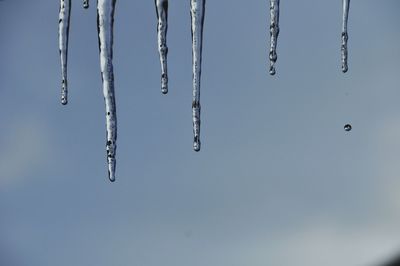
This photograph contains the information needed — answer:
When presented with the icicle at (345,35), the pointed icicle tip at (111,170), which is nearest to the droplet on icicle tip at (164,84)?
the pointed icicle tip at (111,170)

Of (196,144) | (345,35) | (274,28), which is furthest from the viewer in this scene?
(345,35)

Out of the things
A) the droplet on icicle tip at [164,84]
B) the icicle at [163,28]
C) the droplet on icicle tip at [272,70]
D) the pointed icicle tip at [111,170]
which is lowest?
the pointed icicle tip at [111,170]

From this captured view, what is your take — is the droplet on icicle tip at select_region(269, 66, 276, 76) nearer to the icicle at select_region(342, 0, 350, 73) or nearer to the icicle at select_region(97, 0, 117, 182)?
the icicle at select_region(342, 0, 350, 73)

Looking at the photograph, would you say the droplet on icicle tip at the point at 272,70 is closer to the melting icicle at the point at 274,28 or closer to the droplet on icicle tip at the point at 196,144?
the melting icicle at the point at 274,28

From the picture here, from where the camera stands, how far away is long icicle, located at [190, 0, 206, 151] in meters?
1.98

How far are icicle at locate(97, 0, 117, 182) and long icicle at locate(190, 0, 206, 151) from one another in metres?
0.27

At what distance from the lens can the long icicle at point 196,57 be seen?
1.98 m

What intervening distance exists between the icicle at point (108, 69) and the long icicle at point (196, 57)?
27 cm

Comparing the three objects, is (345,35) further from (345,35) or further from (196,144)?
(196,144)

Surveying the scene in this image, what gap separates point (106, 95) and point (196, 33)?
1.21 feet

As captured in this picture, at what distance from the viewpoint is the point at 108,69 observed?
202 centimetres

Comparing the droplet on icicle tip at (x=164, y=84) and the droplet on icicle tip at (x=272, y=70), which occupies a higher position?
the droplet on icicle tip at (x=272, y=70)

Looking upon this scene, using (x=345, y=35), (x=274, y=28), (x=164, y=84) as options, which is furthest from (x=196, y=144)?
(x=345, y=35)

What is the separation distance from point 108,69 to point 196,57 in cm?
30
